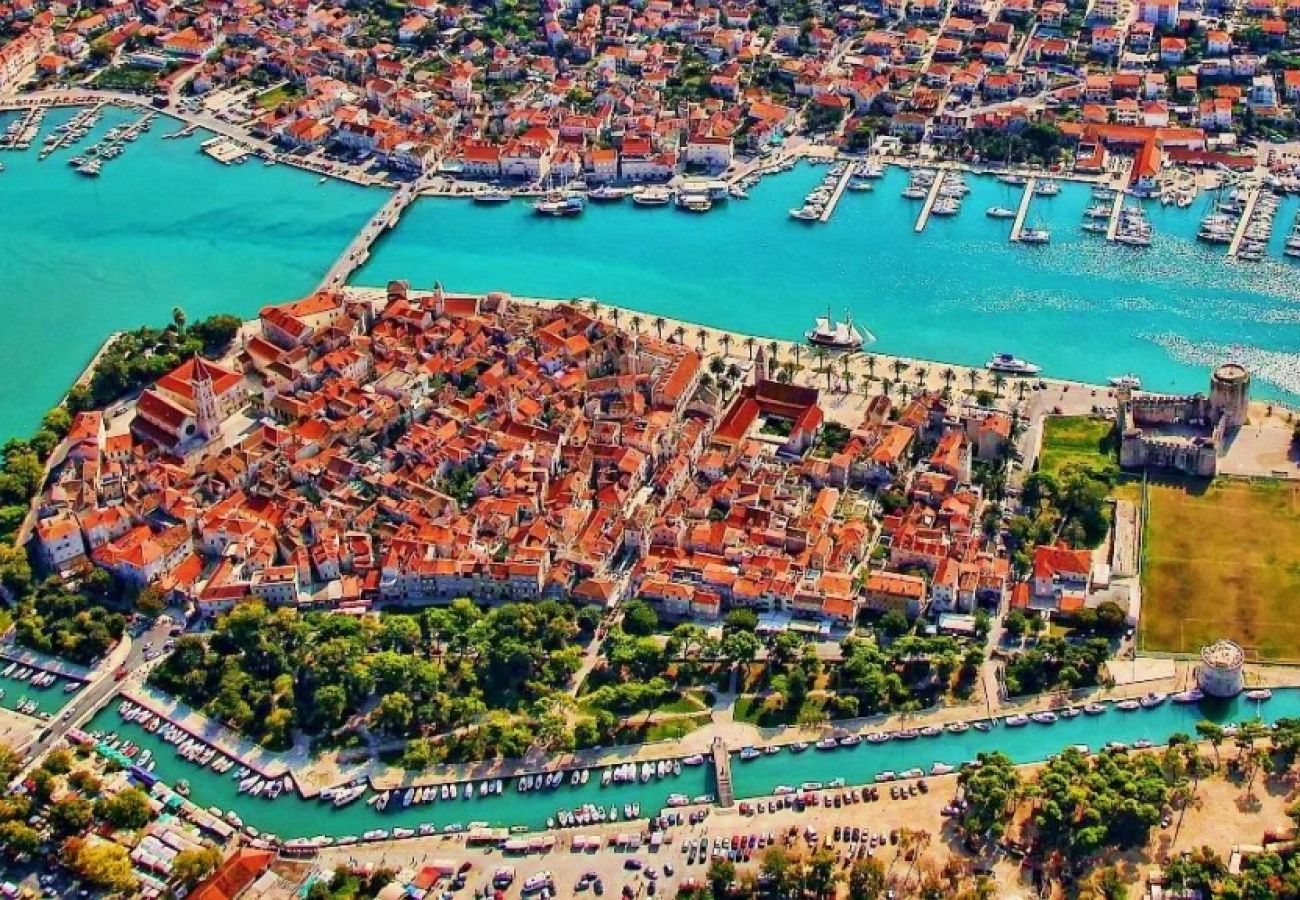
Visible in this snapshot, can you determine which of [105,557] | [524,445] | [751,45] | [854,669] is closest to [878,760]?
[854,669]

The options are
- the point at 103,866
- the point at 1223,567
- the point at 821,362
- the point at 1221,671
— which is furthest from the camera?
the point at 821,362

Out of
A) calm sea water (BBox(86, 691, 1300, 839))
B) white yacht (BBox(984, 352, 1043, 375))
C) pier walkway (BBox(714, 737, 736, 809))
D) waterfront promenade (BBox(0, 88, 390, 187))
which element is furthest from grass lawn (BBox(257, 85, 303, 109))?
pier walkway (BBox(714, 737, 736, 809))

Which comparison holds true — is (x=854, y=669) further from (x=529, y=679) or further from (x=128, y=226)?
(x=128, y=226)

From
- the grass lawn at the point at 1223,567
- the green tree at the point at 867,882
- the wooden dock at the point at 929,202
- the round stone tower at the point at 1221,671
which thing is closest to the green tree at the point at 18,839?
the green tree at the point at 867,882

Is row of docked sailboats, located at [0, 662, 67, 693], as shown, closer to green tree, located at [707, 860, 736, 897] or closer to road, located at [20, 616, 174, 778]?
road, located at [20, 616, 174, 778]

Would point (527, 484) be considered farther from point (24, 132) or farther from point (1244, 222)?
point (24, 132)

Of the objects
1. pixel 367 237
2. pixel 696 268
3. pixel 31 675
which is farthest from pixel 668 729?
pixel 367 237

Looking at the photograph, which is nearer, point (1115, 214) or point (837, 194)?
point (1115, 214)
